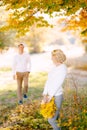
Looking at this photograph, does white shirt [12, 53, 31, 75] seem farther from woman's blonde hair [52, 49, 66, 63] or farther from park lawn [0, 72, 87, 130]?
woman's blonde hair [52, 49, 66, 63]

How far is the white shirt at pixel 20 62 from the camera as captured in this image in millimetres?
10273

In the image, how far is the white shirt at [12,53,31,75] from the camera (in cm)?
1027

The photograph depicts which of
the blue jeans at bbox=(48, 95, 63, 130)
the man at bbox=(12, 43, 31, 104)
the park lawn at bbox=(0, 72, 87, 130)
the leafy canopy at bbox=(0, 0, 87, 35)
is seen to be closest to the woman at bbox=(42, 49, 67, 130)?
the blue jeans at bbox=(48, 95, 63, 130)

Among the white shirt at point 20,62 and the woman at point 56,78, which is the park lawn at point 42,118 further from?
the white shirt at point 20,62

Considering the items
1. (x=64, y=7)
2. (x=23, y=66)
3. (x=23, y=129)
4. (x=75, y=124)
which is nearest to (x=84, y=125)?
(x=75, y=124)

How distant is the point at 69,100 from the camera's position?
29.1ft

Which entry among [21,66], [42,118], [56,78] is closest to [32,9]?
[56,78]

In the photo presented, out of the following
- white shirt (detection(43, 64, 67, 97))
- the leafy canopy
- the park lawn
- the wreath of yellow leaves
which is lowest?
the park lawn

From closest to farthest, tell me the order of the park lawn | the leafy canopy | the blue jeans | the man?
1. the blue jeans
2. the park lawn
3. the leafy canopy
4. the man

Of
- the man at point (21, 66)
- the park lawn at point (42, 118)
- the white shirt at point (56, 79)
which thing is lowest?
the park lawn at point (42, 118)

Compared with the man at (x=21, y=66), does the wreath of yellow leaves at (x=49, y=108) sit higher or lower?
lower

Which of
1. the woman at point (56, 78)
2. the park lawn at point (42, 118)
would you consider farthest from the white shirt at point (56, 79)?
the park lawn at point (42, 118)

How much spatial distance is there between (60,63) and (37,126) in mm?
1984

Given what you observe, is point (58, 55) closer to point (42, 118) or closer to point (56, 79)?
point (56, 79)
